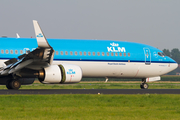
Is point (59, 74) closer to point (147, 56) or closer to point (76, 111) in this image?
point (76, 111)

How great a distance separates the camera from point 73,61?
80.9 ft

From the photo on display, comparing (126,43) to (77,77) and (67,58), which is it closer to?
(67,58)

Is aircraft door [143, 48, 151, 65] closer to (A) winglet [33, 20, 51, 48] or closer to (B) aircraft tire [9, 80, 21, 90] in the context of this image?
(A) winglet [33, 20, 51, 48]

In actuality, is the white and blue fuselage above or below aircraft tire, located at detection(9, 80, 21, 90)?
above

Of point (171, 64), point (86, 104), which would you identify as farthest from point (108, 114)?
point (171, 64)

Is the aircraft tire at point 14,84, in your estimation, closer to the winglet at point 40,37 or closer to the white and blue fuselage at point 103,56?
the white and blue fuselage at point 103,56

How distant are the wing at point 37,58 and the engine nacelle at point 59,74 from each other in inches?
20.8

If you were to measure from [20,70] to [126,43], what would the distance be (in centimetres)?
1031

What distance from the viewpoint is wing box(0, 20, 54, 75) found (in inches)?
752

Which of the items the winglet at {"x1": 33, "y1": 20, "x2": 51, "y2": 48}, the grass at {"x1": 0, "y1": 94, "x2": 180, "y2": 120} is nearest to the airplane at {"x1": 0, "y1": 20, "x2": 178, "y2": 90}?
the winglet at {"x1": 33, "y1": 20, "x2": 51, "y2": 48}

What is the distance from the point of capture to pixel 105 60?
1017 inches

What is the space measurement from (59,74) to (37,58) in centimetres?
179

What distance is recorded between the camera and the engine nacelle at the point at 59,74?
20500 mm

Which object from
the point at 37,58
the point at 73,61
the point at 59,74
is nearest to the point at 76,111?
the point at 59,74
